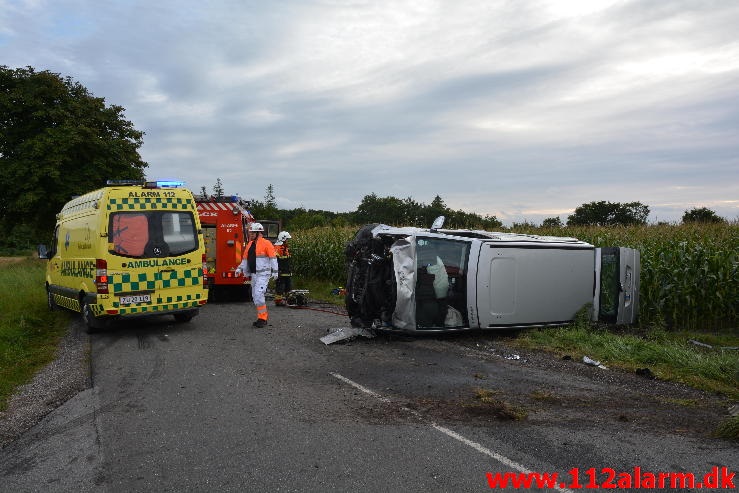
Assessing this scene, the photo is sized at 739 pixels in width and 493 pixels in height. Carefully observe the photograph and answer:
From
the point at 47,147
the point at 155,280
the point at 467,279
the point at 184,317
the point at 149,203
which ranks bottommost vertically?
the point at 184,317

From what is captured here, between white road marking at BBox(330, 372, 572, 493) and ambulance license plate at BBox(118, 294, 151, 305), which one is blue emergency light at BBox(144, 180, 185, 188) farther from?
white road marking at BBox(330, 372, 572, 493)

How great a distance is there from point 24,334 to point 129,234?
259cm

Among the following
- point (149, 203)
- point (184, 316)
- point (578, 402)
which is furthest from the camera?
point (184, 316)

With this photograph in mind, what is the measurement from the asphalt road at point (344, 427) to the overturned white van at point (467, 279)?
93cm

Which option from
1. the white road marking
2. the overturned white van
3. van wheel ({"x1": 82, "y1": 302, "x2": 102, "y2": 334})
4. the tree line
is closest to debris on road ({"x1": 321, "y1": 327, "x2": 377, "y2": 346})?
the overturned white van

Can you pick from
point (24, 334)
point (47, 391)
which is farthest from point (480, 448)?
point (24, 334)

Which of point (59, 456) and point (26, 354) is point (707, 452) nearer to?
point (59, 456)

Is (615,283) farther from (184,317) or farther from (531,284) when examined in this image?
(184,317)

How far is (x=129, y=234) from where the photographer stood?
31.4ft

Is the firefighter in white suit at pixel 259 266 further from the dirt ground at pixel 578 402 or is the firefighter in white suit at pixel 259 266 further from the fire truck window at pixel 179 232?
the dirt ground at pixel 578 402

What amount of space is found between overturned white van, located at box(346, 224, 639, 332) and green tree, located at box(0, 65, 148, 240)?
79.2ft

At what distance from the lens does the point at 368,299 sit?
8.93 metres

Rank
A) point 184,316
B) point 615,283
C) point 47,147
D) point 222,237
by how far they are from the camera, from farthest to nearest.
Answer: point 47,147, point 222,237, point 184,316, point 615,283

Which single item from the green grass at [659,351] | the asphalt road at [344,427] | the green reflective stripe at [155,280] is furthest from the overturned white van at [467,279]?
the green reflective stripe at [155,280]
